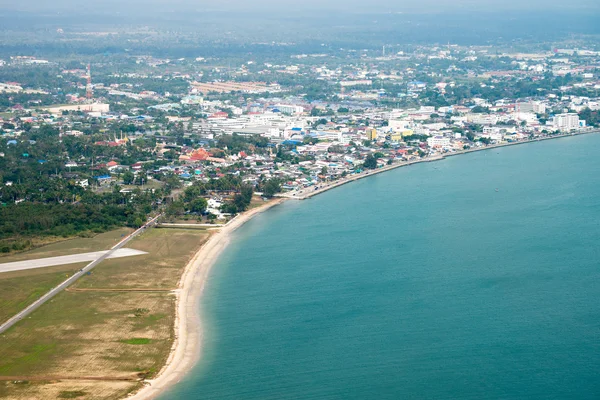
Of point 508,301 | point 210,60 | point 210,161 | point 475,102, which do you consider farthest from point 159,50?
point 508,301

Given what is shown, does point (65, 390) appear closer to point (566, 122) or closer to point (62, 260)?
point (62, 260)

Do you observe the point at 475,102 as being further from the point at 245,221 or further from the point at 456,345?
the point at 456,345

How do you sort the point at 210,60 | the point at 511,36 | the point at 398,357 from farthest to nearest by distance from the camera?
the point at 511,36
the point at 210,60
the point at 398,357

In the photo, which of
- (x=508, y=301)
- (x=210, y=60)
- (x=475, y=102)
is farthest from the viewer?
(x=210, y=60)

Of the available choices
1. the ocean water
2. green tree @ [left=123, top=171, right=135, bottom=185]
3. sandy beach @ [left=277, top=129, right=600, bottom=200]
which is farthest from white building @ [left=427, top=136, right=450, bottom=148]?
green tree @ [left=123, top=171, right=135, bottom=185]

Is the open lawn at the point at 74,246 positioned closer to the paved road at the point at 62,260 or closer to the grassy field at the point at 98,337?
the paved road at the point at 62,260

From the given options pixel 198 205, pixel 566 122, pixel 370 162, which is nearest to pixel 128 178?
pixel 198 205

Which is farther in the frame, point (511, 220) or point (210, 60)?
point (210, 60)

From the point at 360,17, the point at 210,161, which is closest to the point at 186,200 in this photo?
the point at 210,161
